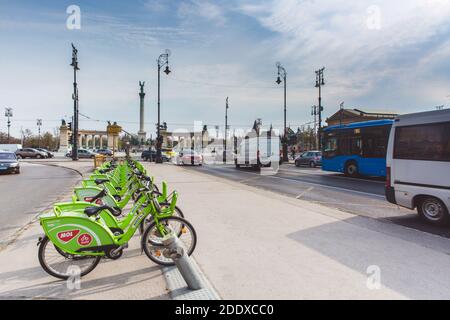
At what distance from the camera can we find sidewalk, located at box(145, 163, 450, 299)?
353cm

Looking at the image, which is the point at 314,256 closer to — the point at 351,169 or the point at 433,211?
the point at 433,211

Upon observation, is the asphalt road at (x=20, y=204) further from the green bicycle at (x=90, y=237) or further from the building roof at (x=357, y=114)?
the building roof at (x=357, y=114)

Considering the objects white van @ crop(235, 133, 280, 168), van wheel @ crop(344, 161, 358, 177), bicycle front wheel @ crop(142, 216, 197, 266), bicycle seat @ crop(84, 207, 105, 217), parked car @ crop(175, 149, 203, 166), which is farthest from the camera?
parked car @ crop(175, 149, 203, 166)

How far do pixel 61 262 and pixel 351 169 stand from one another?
16404 millimetres

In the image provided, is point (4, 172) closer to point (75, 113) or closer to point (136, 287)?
point (75, 113)

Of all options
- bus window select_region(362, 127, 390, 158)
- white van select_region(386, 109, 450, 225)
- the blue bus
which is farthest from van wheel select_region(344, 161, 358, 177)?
white van select_region(386, 109, 450, 225)

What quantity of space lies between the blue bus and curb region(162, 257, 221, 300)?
14241 millimetres

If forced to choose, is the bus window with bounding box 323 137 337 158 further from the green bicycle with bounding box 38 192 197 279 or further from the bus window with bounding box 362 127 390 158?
the green bicycle with bounding box 38 192 197 279

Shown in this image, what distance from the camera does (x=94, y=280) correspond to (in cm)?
387

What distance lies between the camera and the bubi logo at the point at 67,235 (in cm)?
377

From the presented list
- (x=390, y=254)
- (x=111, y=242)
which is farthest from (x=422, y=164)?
(x=111, y=242)

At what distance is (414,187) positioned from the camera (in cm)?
691

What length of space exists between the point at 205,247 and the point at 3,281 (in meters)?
2.63

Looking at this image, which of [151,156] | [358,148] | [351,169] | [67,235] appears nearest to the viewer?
[67,235]
